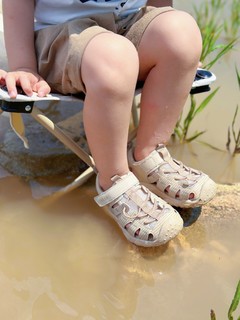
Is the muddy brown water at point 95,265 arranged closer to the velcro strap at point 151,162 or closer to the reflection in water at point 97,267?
the reflection in water at point 97,267

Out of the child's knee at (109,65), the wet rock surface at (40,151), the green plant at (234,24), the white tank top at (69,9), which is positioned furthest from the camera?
the green plant at (234,24)

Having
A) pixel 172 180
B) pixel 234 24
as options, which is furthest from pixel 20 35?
pixel 234 24

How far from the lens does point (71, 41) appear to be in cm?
151

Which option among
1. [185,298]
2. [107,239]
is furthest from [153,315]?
[107,239]

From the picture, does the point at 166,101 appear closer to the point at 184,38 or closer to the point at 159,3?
the point at 184,38

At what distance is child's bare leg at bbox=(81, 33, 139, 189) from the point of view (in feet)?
4.66

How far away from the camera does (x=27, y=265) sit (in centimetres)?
142

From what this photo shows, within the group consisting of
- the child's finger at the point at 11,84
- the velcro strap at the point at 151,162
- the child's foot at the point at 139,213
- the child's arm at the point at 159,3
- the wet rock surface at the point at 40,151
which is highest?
the child's arm at the point at 159,3

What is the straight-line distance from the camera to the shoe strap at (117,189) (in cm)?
150

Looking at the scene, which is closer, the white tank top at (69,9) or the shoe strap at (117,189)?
the shoe strap at (117,189)

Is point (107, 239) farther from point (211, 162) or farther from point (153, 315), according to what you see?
point (211, 162)

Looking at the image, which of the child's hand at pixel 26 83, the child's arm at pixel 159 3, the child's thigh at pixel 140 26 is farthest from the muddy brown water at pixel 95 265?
the child's arm at pixel 159 3

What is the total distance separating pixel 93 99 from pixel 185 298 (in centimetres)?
55

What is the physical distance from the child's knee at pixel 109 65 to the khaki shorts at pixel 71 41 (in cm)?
3
